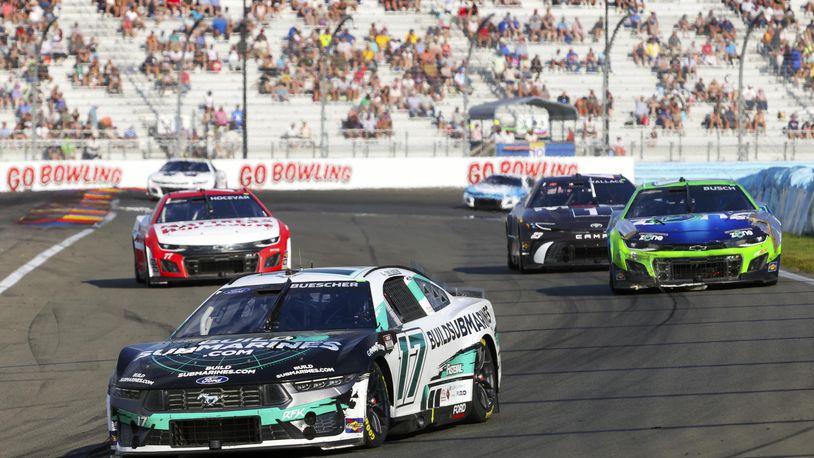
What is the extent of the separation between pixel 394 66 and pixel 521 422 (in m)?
42.1

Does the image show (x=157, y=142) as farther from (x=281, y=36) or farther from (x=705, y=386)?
(x=705, y=386)

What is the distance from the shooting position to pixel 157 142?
46.6 metres

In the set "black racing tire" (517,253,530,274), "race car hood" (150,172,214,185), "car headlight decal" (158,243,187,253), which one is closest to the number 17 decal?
"car headlight decal" (158,243,187,253)

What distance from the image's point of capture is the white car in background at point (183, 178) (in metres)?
38.8

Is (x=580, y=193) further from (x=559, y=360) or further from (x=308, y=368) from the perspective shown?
(x=308, y=368)

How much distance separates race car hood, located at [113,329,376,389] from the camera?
7.20m

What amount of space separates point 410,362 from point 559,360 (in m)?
3.48

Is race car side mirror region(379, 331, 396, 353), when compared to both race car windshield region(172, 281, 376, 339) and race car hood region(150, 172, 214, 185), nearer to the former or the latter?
race car windshield region(172, 281, 376, 339)

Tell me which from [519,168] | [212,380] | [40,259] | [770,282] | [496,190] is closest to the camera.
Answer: [212,380]

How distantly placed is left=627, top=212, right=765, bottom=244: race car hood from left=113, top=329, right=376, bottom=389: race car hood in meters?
8.52

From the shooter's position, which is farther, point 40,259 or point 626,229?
point 40,259

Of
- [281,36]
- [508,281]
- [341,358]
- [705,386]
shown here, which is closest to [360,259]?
[508,281]

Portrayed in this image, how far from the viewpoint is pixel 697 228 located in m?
15.8

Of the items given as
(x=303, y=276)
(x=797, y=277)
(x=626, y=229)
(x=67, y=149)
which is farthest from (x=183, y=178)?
(x=303, y=276)
